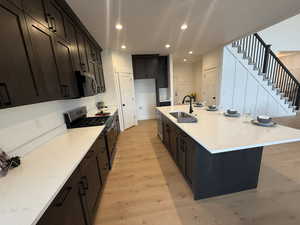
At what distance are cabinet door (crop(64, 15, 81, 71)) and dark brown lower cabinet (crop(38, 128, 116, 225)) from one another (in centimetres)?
143

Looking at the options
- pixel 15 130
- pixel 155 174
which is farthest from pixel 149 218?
pixel 15 130

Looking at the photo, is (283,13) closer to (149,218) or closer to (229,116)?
(229,116)

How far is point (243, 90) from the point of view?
168 inches

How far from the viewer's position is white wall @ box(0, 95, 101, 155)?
3.61 ft

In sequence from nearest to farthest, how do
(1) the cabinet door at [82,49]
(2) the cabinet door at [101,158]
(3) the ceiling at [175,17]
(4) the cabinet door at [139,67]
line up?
1. (2) the cabinet door at [101,158]
2. (3) the ceiling at [175,17]
3. (1) the cabinet door at [82,49]
4. (4) the cabinet door at [139,67]

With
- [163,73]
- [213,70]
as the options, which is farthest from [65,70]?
[213,70]

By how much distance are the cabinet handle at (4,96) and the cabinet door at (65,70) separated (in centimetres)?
Answer: 68

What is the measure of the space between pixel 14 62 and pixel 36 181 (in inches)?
34.9

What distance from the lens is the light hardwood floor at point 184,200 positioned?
1404 mm

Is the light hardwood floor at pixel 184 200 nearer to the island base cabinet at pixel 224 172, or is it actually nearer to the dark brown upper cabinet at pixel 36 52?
the island base cabinet at pixel 224 172

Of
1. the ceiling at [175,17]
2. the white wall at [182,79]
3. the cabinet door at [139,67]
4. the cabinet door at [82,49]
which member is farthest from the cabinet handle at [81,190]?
the white wall at [182,79]

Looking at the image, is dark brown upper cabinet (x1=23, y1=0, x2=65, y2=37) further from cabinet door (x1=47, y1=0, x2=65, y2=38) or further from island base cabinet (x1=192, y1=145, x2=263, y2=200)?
island base cabinet (x1=192, y1=145, x2=263, y2=200)

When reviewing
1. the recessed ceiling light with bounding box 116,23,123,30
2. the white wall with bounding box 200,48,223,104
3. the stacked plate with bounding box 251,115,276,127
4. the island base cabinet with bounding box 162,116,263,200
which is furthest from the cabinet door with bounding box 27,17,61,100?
the white wall with bounding box 200,48,223,104

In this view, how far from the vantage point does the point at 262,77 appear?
4.33 metres
